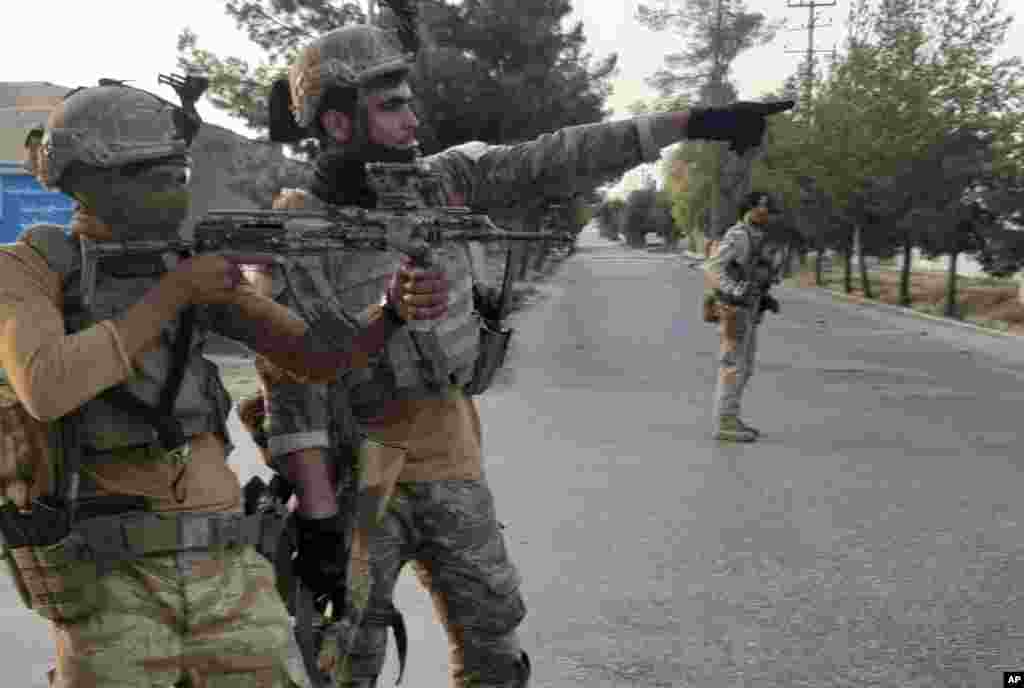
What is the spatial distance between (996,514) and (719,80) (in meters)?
47.9

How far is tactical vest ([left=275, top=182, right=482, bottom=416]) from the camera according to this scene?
2.62 meters

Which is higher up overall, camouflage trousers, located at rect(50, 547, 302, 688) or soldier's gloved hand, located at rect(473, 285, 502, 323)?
soldier's gloved hand, located at rect(473, 285, 502, 323)

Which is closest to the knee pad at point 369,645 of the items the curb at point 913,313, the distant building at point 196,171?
the distant building at point 196,171

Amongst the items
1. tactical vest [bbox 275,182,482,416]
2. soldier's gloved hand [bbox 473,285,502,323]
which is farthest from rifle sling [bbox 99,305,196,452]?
soldier's gloved hand [bbox 473,285,502,323]

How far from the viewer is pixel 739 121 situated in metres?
2.55

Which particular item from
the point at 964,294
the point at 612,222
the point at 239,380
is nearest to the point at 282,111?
the point at 239,380

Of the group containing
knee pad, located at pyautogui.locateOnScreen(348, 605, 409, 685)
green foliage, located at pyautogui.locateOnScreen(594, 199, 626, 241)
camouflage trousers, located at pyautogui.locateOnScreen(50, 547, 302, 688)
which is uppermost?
camouflage trousers, located at pyautogui.locateOnScreen(50, 547, 302, 688)

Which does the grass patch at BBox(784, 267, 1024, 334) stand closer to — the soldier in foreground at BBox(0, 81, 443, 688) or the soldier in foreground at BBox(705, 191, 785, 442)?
the soldier in foreground at BBox(705, 191, 785, 442)

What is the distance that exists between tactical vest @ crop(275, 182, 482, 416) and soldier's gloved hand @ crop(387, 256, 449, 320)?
25 cm

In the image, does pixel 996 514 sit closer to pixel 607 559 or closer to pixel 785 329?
pixel 607 559

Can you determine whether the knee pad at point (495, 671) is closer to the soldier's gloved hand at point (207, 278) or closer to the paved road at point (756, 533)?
the paved road at point (756, 533)

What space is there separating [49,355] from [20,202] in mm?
6060

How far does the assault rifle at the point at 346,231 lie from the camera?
86.7 inches

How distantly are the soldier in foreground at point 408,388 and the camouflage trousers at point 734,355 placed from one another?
557 centimetres
